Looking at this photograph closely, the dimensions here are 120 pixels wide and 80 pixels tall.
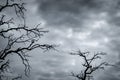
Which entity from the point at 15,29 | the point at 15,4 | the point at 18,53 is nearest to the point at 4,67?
the point at 18,53

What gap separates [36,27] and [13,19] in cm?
131

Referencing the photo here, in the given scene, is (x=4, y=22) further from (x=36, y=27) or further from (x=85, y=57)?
(x=85, y=57)

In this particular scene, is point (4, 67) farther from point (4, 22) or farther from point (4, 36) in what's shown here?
point (4, 22)

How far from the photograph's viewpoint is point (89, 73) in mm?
26266

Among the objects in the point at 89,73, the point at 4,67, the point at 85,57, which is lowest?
the point at 4,67

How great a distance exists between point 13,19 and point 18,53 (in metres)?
1.84

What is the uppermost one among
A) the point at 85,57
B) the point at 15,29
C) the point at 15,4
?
the point at 85,57

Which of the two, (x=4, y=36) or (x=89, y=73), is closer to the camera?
(x=4, y=36)

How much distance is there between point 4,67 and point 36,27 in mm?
2662

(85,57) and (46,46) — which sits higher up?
(85,57)

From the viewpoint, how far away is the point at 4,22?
11.5m

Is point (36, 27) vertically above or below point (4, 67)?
above

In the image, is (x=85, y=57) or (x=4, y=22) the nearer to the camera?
(x=4, y=22)

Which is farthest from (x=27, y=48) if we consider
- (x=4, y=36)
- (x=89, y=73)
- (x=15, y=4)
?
(x=89, y=73)
